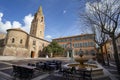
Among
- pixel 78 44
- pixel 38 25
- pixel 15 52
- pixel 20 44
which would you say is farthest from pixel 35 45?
pixel 78 44

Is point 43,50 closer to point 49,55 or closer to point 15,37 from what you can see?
point 49,55

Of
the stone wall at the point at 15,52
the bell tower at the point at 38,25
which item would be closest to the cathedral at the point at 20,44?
the stone wall at the point at 15,52

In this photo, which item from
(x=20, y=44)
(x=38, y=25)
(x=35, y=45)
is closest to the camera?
(x=20, y=44)

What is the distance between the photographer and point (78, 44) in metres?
45.1

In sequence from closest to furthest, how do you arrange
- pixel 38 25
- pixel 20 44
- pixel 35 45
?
pixel 20 44 < pixel 35 45 < pixel 38 25

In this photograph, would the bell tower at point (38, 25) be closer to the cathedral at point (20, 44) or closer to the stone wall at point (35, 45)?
the cathedral at point (20, 44)

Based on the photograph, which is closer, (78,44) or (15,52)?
(15,52)

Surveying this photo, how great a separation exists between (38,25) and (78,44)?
24.4 m

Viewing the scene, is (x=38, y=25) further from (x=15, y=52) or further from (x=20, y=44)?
(x=15, y=52)

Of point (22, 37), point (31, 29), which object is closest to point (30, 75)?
point (22, 37)

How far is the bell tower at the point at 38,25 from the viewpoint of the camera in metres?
51.6

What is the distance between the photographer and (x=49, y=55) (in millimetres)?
42719

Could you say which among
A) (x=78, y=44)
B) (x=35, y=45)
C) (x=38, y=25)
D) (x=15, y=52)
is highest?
(x=38, y=25)

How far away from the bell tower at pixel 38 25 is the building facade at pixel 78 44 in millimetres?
12819
